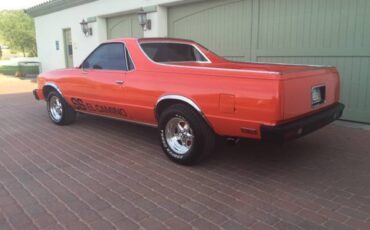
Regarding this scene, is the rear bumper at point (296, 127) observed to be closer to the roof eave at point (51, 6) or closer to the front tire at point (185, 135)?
the front tire at point (185, 135)

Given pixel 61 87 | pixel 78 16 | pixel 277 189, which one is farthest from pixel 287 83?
pixel 78 16

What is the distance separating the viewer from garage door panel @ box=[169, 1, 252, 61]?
25.9 feet

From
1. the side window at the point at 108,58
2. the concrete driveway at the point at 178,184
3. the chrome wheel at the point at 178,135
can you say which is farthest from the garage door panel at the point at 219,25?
the chrome wheel at the point at 178,135

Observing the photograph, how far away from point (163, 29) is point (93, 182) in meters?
6.78

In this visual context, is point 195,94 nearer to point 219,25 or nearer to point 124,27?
point 219,25

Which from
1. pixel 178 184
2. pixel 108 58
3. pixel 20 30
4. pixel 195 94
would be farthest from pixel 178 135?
pixel 20 30

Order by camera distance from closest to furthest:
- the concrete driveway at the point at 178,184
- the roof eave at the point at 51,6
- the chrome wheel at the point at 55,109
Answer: the concrete driveway at the point at 178,184 < the chrome wheel at the point at 55,109 < the roof eave at the point at 51,6

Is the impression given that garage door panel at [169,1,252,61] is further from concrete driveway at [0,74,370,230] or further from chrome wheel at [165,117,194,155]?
chrome wheel at [165,117,194,155]

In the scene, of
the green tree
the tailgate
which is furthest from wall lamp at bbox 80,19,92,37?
the green tree

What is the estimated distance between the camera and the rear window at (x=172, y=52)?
5.21 meters

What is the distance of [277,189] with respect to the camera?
12.2 feet

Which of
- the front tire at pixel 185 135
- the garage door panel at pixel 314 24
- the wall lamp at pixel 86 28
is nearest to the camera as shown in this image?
the front tire at pixel 185 135

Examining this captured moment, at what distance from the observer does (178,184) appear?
3883 mm

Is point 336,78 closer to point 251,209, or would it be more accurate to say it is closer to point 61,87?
point 251,209
